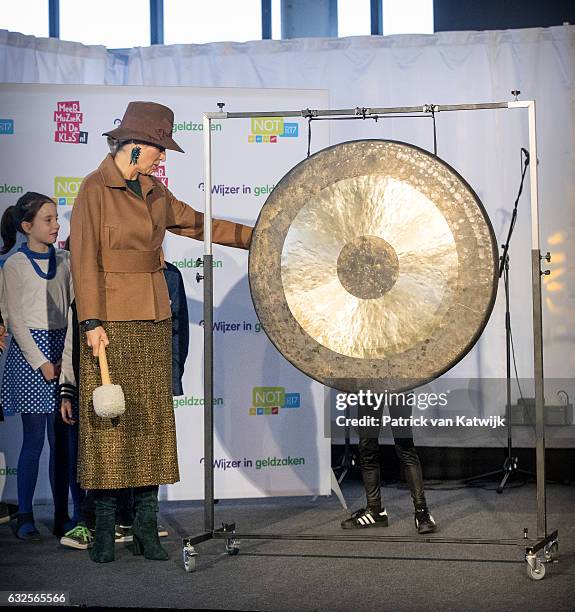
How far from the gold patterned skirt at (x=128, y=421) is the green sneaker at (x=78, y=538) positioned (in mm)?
496

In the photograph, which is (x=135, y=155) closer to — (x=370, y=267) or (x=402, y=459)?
(x=370, y=267)

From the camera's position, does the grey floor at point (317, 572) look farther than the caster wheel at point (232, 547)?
No

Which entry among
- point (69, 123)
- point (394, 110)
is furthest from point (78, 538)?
point (394, 110)

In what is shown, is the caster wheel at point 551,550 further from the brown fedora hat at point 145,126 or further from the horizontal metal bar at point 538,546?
the brown fedora hat at point 145,126

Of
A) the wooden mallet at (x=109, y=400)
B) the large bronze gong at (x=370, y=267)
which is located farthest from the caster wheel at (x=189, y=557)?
the large bronze gong at (x=370, y=267)

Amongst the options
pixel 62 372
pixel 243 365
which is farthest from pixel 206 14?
pixel 62 372

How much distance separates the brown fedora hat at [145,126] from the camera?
3941mm

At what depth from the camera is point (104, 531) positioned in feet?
13.1

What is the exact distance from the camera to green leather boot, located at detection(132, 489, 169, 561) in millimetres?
4016

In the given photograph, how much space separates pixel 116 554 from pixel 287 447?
1199mm

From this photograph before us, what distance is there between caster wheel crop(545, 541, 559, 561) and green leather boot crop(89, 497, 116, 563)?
1638 millimetres

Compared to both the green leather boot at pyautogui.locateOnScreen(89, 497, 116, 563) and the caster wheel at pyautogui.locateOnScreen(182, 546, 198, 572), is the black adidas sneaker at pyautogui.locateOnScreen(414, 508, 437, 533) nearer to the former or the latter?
the caster wheel at pyautogui.locateOnScreen(182, 546, 198, 572)

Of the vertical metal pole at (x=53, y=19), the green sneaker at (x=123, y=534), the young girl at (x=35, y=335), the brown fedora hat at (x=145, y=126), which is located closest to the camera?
the brown fedora hat at (x=145, y=126)

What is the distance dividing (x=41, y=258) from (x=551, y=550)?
2.48m
